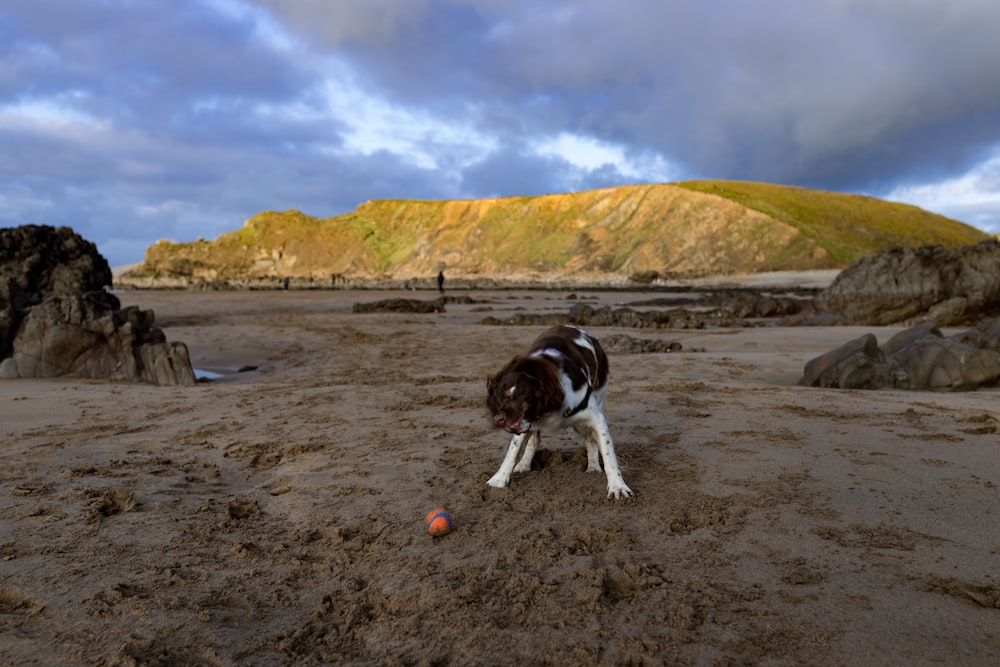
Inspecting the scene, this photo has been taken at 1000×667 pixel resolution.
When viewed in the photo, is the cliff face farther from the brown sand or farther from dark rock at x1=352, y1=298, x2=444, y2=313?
the brown sand

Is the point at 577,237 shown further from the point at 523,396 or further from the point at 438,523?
the point at 438,523

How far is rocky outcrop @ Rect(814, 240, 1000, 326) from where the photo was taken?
1656 cm

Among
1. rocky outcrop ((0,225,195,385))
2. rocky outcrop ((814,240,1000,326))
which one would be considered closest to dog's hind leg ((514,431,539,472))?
rocky outcrop ((0,225,195,385))

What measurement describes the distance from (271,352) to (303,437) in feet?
25.0

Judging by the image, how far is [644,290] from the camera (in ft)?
151

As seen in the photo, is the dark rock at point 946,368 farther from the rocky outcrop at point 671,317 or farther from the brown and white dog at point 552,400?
the rocky outcrop at point 671,317

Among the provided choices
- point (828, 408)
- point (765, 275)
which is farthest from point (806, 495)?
point (765, 275)

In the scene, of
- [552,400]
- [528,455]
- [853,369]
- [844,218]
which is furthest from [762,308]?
[844,218]

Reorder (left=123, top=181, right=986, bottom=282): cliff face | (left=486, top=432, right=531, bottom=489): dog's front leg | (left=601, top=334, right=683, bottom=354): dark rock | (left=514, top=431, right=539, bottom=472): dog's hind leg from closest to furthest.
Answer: (left=486, top=432, right=531, bottom=489): dog's front leg
(left=514, top=431, right=539, bottom=472): dog's hind leg
(left=601, top=334, right=683, bottom=354): dark rock
(left=123, top=181, right=986, bottom=282): cliff face

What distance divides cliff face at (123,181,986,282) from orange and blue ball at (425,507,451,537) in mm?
58843

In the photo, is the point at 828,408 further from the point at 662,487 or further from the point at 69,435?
the point at 69,435

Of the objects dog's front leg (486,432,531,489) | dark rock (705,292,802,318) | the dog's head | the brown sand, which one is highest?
dark rock (705,292,802,318)

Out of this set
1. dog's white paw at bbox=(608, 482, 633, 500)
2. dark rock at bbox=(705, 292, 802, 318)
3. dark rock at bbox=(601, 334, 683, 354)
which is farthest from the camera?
dark rock at bbox=(705, 292, 802, 318)

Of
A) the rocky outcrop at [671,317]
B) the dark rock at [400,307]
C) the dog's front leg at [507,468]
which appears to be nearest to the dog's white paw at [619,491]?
the dog's front leg at [507,468]
